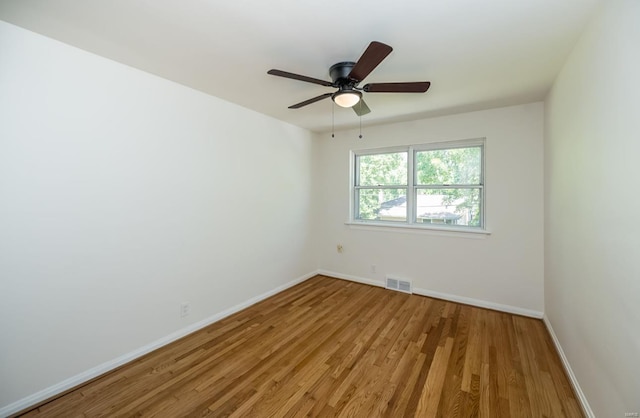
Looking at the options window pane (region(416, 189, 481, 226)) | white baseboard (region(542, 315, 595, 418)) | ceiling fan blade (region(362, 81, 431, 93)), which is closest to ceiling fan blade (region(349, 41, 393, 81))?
ceiling fan blade (region(362, 81, 431, 93))

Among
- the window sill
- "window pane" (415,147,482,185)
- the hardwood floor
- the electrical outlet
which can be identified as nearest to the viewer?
the hardwood floor

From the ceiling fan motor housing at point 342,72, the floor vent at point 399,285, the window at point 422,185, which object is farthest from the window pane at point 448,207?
the ceiling fan motor housing at point 342,72

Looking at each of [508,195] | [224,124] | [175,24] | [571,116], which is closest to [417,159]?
[508,195]

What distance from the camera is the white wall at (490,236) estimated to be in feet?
9.86

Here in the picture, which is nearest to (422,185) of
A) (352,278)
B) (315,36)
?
(352,278)

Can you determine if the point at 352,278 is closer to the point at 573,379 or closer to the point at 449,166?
the point at 449,166

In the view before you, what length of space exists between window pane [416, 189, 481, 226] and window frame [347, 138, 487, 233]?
2.0 inches

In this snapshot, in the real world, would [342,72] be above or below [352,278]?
above

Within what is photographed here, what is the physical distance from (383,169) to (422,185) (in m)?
0.67

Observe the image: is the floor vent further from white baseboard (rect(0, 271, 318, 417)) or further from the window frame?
white baseboard (rect(0, 271, 318, 417))

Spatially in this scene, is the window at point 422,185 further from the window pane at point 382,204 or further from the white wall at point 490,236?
the white wall at point 490,236

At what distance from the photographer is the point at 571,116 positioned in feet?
6.54

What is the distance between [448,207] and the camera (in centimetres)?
363

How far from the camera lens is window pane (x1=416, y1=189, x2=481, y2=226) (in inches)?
137
